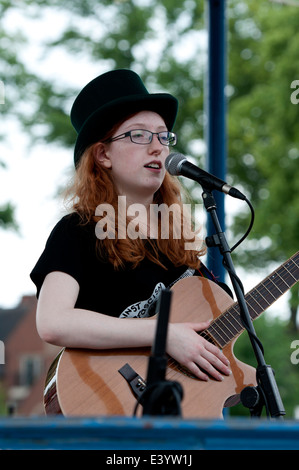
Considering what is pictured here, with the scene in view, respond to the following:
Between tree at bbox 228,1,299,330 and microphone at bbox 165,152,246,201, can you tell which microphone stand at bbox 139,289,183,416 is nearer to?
microphone at bbox 165,152,246,201

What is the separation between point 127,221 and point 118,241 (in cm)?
12

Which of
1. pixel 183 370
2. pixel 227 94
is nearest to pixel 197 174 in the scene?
pixel 183 370

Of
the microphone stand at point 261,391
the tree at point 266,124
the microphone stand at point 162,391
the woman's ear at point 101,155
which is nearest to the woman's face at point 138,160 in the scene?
the woman's ear at point 101,155

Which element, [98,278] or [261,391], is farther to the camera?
[98,278]

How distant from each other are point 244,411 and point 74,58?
23.7ft

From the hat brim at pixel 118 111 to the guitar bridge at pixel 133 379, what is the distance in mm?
901

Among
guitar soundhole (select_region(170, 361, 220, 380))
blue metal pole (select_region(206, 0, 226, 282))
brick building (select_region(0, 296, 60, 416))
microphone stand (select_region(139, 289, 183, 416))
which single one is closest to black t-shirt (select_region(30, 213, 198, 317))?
guitar soundhole (select_region(170, 361, 220, 380))

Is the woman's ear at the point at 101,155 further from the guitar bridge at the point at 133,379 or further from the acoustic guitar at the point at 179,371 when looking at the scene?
the guitar bridge at the point at 133,379

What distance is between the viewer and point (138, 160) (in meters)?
2.38

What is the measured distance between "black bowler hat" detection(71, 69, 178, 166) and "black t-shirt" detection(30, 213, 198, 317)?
14.6 inches

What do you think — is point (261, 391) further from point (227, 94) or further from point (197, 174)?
point (227, 94)

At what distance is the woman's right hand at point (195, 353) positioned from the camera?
212 centimetres

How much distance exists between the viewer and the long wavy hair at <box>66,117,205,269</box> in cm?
233

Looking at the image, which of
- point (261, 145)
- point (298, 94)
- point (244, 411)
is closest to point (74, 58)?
point (261, 145)
